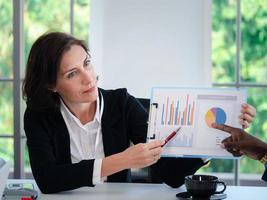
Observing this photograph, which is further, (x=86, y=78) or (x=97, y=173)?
(x=86, y=78)

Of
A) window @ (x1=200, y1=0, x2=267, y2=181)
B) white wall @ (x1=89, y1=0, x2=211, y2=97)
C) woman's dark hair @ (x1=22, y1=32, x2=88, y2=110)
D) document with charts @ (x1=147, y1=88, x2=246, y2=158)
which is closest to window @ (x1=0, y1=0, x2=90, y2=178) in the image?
white wall @ (x1=89, y1=0, x2=211, y2=97)

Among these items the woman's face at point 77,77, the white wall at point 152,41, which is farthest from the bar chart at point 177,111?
the white wall at point 152,41

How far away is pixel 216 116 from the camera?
6.08 feet

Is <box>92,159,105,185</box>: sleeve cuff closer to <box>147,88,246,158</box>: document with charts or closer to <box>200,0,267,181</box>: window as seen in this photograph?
<box>147,88,246,158</box>: document with charts

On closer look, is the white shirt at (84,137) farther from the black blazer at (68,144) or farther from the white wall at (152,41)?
the white wall at (152,41)

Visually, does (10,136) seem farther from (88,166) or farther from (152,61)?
(88,166)

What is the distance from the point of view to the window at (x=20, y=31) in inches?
132

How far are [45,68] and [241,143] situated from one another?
88 cm

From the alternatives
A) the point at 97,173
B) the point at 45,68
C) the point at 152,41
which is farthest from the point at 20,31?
the point at 97,173

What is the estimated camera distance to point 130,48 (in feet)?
10.5

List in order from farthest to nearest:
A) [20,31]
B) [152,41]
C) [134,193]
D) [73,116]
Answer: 1. [20,31]
2. [152,41]
3. [73,116]
4. [134,193]

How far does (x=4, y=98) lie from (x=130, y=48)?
102 centimetres

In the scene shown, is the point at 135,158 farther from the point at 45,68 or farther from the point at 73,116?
the point at 45,68

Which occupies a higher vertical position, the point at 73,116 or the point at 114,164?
the point at 73,116
